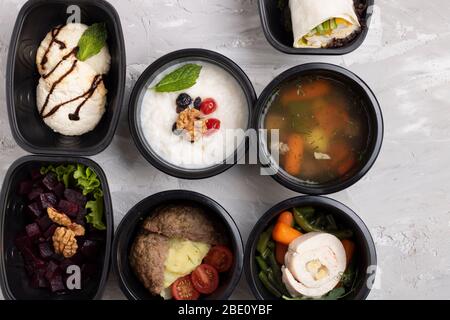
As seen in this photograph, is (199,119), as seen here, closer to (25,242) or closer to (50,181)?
(50,181)

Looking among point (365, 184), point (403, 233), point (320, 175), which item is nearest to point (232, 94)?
point (320, 175)

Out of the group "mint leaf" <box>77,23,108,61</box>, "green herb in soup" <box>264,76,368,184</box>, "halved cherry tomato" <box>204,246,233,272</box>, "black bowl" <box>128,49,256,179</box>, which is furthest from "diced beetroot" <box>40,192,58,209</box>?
"green herb in soup" <box>264,76,368,184</box>

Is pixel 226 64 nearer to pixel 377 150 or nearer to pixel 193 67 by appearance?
pixel 193 67

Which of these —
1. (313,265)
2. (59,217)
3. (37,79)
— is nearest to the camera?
(313,265)

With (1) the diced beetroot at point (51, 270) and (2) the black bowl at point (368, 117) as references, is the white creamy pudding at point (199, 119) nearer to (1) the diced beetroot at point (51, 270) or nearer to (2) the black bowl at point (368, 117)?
(2) the black bowl at point (368, 117)

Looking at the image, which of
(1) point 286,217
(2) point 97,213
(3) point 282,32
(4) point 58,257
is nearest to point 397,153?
(1) point 286,217

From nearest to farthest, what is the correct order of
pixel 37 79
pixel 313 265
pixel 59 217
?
1. pixel 313 265
2. pixel 59 217
3. pixel 37 79
